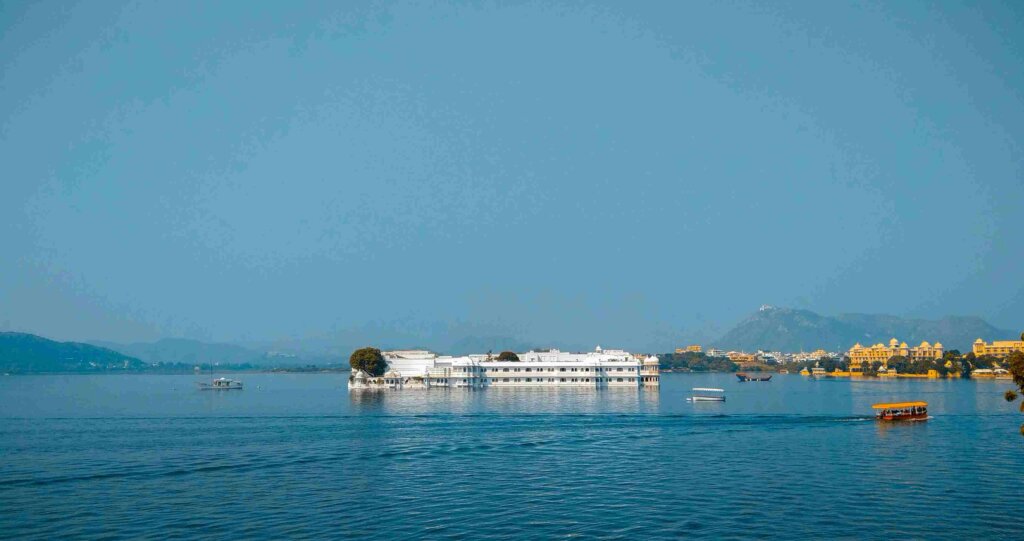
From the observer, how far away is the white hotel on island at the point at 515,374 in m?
99.6

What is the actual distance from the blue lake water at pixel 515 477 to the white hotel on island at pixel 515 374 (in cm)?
4615

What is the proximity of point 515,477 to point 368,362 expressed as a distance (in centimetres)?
7234

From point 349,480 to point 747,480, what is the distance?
14395 mm

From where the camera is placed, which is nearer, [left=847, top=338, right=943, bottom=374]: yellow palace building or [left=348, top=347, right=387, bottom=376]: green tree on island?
[left=348, top=347, right=387, bottom=376]: green tree on island

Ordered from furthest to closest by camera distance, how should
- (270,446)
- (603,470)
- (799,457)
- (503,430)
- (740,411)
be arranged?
(740,411)
(503,430)
(270,446)
(799,457)
(603,470)

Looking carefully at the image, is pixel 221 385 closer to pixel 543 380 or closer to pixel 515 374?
pixel 515 374

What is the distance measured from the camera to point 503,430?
1756 inches

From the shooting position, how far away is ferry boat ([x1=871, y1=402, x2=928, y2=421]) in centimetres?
4925

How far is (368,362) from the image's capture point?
Answer: 3925 inches

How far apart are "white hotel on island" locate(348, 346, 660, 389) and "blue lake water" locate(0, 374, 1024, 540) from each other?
46.1m

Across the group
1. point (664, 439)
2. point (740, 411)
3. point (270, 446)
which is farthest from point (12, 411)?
point (740, 411)

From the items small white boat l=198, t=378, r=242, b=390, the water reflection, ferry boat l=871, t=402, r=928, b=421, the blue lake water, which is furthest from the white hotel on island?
ferry boat l=871, t=402, r=928, b=421

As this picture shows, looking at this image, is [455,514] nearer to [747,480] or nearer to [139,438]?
[747,480]

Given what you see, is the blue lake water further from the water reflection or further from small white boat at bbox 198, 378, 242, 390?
Result: small white boat at bbox 198, 378, 242, 390
